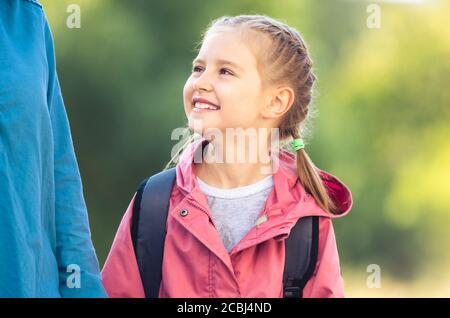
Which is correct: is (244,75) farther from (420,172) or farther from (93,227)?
(420,172)

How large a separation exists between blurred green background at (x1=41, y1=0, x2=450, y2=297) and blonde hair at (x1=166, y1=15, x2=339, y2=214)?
2368mm

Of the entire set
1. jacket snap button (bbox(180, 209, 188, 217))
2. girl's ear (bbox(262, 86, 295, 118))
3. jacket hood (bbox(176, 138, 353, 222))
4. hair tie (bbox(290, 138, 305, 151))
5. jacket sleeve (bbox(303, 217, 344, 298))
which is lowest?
jacket sleeve (bbox(303, 217, 344, 298))

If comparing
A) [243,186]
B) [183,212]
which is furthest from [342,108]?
[183,212]

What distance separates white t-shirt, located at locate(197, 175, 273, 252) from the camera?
197cm

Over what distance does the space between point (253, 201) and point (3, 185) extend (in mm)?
677

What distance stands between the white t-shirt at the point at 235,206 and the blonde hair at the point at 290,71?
11 centimetres

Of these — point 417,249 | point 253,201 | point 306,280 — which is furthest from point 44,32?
point 417,249

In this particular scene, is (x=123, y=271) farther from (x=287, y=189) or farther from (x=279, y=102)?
(x=279, y=102)

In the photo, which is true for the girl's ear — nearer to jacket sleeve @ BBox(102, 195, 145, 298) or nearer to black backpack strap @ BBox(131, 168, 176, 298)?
black backpack strap @ BBox(131, 168, 176, 298)

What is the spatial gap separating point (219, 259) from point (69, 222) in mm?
384

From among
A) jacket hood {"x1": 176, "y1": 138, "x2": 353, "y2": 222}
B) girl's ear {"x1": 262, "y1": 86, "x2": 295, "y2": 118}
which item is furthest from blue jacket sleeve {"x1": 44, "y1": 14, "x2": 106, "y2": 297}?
girl's ear {"x1": 262, "y1": 86, "x2": 295, "y2": 118}

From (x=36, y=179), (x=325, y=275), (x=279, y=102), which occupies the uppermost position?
(x=279, y=102)

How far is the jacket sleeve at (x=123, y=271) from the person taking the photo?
6.19 feet

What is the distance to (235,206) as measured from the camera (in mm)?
2008
